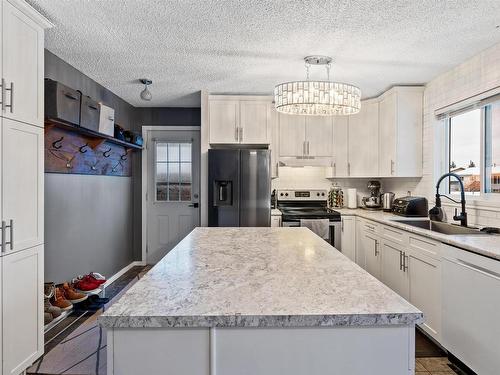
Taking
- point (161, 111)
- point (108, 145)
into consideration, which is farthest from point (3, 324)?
point (161, 111)

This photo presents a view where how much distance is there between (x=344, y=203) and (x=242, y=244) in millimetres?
3136

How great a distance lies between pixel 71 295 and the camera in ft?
10.1

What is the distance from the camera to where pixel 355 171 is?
459cm

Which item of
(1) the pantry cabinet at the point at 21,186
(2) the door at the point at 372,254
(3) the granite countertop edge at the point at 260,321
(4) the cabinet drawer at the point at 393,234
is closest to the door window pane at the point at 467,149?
(4) the cabinet drawer at the point at 393,234

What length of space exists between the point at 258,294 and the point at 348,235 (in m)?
3.23

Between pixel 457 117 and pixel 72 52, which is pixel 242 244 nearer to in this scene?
pixel 72 52

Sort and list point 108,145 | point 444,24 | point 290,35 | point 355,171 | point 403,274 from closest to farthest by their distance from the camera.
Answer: point 444,24 < point 290,35 < point 403,274 < point 108,145 < point 355,171

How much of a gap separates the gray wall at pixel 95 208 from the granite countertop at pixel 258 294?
1.95 m

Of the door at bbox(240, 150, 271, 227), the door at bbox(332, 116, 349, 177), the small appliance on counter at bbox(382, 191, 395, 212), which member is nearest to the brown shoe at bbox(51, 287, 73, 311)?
the door at bbox(240, 150, 271, 227)

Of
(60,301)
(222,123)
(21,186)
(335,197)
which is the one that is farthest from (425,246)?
(60,301)

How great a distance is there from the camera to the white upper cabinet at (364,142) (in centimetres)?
438

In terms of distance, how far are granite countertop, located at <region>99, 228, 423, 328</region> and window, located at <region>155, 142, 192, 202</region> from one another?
136 inches

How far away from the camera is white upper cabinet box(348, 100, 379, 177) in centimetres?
438

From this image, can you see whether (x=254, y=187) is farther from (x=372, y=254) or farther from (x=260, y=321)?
(x=260, y=321)
